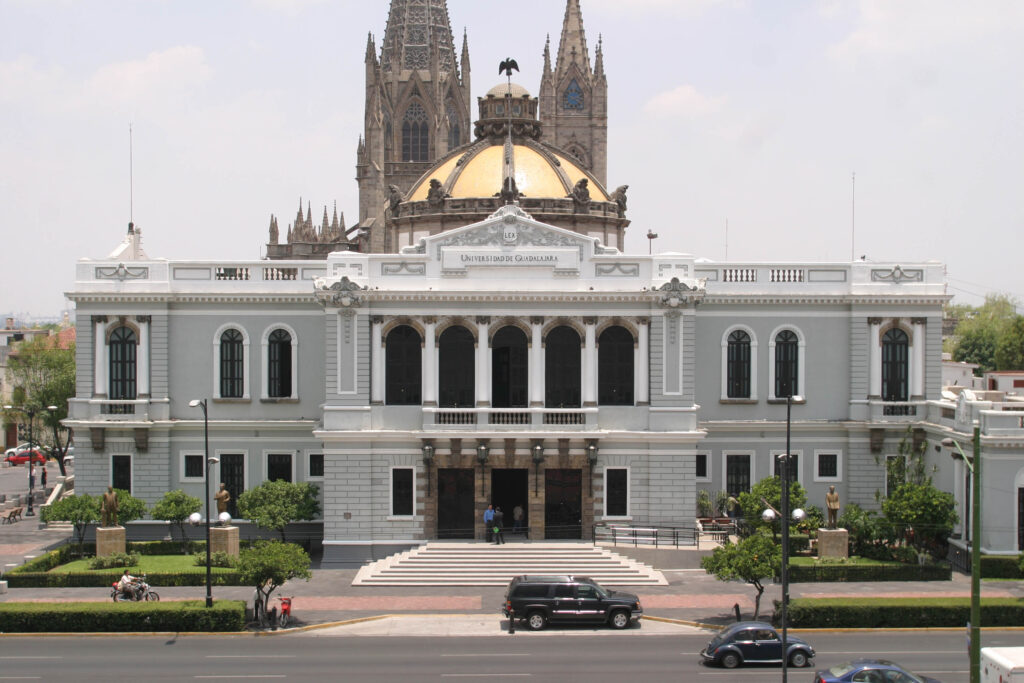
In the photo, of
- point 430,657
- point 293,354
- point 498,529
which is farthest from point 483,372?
point 430,657

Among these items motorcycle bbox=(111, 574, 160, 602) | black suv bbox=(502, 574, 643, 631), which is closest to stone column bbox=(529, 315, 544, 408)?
black suv bbox=(502, 574, 643, 631)

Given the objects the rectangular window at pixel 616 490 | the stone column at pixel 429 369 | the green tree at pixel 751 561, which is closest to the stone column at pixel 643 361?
the rectangular window at pixel 616 490

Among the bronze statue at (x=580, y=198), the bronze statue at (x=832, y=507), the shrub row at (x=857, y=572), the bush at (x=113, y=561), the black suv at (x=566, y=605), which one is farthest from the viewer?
the bronze statue at (x=580, y=198)

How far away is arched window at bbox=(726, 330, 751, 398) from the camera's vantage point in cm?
5625

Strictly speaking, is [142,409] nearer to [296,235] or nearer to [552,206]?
[552,206]

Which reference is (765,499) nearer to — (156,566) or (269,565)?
(269,565)

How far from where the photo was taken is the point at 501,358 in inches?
2098

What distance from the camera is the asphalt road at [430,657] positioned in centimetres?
3591

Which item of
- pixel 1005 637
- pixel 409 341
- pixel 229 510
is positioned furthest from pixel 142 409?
pixel 1005 637

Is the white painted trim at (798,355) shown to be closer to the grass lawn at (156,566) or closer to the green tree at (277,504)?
the green tree at (277,504)

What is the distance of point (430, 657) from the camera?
125 ft

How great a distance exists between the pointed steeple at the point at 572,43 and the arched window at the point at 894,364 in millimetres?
73713

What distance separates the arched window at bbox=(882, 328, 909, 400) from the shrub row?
9984 millimetres

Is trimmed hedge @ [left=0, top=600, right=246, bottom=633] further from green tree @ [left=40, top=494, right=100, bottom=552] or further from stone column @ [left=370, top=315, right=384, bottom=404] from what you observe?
stone column @ [left=370, top=315, right=384, bottom=404]
